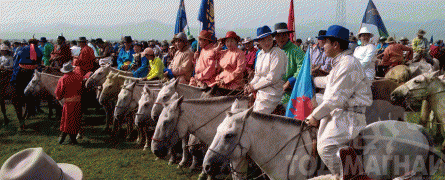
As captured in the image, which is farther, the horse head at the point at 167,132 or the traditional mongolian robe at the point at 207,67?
the traditional mongolian robe at the point at 207,67

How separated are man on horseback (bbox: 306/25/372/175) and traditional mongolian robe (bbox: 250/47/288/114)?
A: 1541 millimetres

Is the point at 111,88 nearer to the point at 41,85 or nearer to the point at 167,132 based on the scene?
the point at 41,85

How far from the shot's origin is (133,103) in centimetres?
896

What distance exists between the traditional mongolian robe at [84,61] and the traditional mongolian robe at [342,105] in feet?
31.7

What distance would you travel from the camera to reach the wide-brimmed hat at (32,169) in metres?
2.51

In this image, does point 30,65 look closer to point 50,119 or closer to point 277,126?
point 50,119

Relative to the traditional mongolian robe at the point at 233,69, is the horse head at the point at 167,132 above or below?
below

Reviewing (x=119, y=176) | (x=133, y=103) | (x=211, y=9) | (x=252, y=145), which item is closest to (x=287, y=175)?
(x=252, y=145)

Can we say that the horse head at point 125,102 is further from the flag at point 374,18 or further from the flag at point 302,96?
the flag at point 374,18

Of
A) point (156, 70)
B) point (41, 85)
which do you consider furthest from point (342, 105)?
point (41, 85)

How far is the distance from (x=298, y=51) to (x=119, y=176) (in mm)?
4323

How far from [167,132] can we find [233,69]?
7.29ft

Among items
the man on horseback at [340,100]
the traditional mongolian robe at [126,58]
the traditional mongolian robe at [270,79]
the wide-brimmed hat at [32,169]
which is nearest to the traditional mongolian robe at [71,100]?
the traditional mongolian robe at [126,58]

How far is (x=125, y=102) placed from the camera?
8.86m
